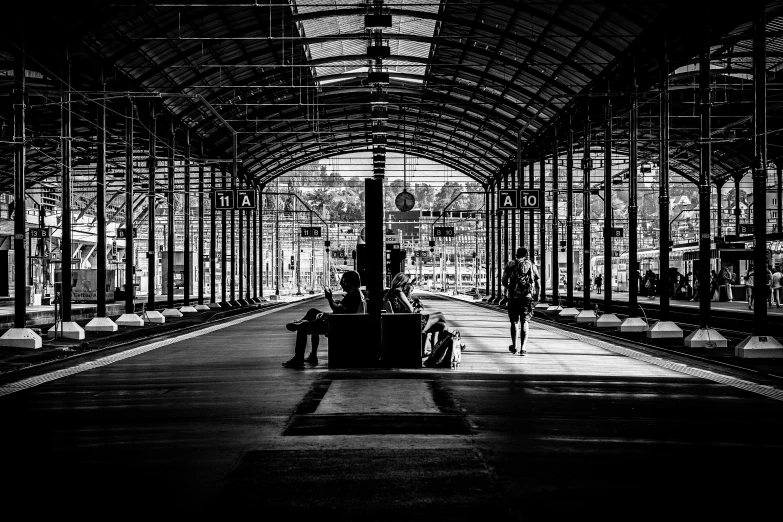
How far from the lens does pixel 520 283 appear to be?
15.8m

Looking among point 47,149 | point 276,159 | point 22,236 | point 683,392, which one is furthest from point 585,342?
point 47,149

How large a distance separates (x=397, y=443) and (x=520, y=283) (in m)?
8.95

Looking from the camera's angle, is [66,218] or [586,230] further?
[586,230]

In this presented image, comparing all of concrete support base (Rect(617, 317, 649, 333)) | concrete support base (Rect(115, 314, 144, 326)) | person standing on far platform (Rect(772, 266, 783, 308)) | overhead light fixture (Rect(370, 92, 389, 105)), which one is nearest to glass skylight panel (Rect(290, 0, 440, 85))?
overhead light fixture (Rect(370, 92, 389, 105))

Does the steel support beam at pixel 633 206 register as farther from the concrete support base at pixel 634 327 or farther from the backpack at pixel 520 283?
the backpack at pixel 520 283

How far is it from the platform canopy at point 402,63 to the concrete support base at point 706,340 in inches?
150

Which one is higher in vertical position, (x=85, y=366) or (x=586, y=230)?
(x=586, y=230)

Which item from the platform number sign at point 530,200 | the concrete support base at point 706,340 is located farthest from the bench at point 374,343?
the platform number sign at point 530,200

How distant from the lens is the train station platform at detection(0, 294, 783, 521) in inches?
209

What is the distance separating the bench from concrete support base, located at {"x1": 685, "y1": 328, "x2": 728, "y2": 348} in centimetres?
721

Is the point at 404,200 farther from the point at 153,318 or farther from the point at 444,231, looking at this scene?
the point at 153,318

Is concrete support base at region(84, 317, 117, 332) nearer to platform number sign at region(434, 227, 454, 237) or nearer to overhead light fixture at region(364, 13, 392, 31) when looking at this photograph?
overhead light fixture at region(364, 13, 392, 31)

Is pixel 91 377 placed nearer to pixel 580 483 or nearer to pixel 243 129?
pixel 580 483

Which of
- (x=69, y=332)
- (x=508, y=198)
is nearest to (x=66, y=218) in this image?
(x=69, y=332)
